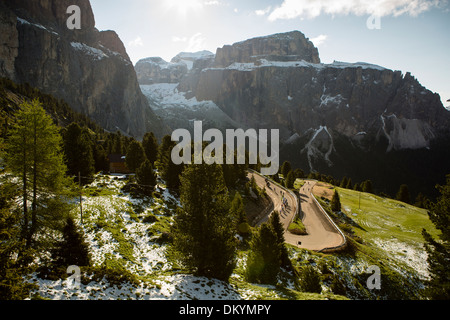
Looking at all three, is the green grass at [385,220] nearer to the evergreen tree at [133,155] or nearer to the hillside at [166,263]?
the hillside at [166,263]

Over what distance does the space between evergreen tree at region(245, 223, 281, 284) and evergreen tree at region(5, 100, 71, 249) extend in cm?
1637

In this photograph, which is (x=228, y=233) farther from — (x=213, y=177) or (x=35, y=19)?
(x=35, y=19)

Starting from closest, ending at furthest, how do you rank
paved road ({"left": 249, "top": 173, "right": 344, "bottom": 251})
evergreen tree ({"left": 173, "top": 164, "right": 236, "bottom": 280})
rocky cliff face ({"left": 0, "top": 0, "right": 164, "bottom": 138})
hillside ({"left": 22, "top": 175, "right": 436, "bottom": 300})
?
1. hillside ({"left": 22, "top": 175, "right": 436, "bottom": 300})
2. evergreen tree ({"left": 173, "top": 164, "right": 236, "bottom": 280})
3. paved road ({"left": 249, "top": 173, "right": 344, "bottom": 251})
4. rocky cliff face ({"left": 0, "top": 0, "right": 164, "bottom": 138})

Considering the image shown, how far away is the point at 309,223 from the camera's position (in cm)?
4772

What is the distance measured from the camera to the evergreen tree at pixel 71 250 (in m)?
14.9

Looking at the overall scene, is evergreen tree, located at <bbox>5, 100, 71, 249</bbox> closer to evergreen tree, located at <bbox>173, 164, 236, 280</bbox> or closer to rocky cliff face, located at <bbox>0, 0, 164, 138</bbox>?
evergreen tree, located at <bbox>173, 164, 236, 280</bbox>

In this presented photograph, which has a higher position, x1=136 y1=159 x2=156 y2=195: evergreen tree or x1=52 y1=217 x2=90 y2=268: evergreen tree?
x1=136 y1=159 x2=156 y2=195: evergreen tree

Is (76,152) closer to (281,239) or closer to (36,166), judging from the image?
(36,166)

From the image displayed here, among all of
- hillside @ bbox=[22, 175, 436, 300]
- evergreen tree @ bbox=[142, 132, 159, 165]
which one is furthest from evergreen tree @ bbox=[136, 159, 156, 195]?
evergreen tree @ bbox=[142, 132, 159, 165]

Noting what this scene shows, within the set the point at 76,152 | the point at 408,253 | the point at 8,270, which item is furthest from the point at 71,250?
the point at 408,253

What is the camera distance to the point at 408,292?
28.9 meters

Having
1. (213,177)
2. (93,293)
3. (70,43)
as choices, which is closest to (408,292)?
(213,177)

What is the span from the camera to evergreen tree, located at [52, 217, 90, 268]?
1491 cm

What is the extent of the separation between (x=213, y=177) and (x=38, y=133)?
12663mm
